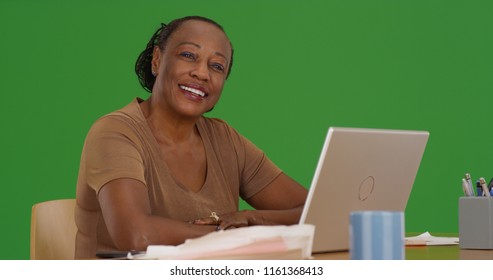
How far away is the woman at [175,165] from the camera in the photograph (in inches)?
81.3

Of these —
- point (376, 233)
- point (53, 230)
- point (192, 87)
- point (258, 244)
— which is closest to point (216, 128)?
point (192, 87)

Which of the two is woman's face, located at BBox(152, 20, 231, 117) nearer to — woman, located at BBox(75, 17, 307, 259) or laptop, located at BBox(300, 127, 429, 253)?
woman, located at BBox(75, 17, 307, 259)

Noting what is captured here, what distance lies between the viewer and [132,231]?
1981 mm

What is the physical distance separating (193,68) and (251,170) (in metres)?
0.40

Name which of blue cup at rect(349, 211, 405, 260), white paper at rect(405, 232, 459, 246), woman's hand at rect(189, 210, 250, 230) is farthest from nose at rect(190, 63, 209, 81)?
blue cup at rect(349, 211, 405, 260)

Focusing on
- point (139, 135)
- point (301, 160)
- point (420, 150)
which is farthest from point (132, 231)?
point (301, 160)

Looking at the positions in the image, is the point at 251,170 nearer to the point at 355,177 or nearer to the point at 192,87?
the point at 192,87

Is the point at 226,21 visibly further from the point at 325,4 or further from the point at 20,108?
the point at 20,108

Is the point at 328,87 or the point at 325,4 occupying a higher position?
the point at 325,4

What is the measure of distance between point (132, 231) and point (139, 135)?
1.31ft

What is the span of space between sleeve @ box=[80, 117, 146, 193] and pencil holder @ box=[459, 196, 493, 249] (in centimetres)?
72

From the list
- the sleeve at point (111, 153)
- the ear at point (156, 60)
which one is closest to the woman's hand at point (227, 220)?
the sleeve at point (111, 153)
